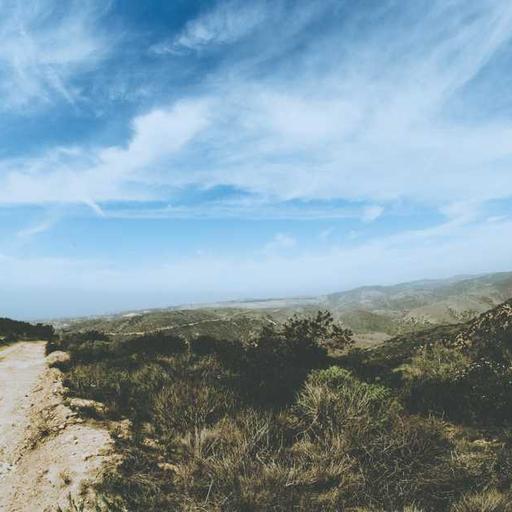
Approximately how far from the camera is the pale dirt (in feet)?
16.5

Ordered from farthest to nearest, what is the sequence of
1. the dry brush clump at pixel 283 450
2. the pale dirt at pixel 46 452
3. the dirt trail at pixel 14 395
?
the dirt trail at pixel 14 395 → the pale dirt at pixel 46 452 → the dry brush clump at pixel 283 450

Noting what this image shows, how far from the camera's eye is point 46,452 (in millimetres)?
6395

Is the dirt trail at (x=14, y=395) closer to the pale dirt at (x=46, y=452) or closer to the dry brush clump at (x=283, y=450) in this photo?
the pale dirt at (x=46, y=452)

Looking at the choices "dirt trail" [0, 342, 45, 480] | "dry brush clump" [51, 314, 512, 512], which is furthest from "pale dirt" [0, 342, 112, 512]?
"dry brush clump" [51, 314, 512, 512]

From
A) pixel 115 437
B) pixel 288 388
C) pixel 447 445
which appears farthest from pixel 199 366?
pixel 447 445

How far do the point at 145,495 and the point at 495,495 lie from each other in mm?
4171

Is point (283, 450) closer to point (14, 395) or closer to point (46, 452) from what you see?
point (46, 452)

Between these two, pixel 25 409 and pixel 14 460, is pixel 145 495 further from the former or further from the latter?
pixel 25 409

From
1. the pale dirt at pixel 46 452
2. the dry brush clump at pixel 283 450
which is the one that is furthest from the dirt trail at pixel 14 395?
the dry brush clump at pixel 283 450

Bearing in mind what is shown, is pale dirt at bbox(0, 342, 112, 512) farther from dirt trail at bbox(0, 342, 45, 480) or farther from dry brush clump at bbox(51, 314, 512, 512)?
dry brush clump at bbox(51, 314, 512, 512)

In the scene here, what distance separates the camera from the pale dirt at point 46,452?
198 inches

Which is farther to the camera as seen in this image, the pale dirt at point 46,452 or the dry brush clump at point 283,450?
the pale dirt at point 46,452

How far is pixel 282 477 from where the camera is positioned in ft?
15.4

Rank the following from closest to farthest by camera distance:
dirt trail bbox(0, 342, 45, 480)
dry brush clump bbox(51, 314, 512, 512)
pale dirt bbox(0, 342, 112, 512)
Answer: dry brush clump bbox(51, 314, 512, 512) < pale dirt bbox(0, 342, 112, 512) < dirt trail bbox(0, 342, 45, 480)
